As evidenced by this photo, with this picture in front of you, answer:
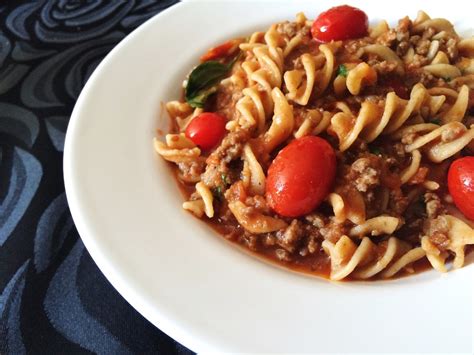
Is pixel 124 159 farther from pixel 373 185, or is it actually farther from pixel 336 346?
pixel 336 346

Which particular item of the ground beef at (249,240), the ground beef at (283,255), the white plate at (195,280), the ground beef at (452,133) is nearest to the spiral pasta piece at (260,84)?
the white plate at (195,280)

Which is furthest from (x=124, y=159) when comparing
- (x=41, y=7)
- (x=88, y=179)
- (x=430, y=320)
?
(x=41, y=7)

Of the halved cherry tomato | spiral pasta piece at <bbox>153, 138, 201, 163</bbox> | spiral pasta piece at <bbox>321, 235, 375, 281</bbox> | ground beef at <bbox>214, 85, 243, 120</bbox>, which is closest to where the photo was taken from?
spiral pasta piece at <bbox>321, 235, 375, 281</bbox>

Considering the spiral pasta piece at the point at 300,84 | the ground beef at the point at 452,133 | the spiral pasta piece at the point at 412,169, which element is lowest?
the spiral pasta piece at the point at 412,169

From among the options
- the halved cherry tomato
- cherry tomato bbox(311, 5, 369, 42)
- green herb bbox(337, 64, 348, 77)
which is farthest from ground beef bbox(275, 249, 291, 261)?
the halved cherry tomato

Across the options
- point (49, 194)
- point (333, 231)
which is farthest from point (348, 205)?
point (49, 194)

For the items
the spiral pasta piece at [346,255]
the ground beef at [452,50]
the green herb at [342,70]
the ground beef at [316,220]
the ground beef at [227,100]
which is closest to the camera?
the spiral pasta piece at [346,255]

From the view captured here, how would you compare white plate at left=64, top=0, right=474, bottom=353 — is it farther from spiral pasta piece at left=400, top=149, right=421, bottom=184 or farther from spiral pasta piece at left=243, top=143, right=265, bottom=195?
spiral pasta piece at left=400, top=149, right=421, bottom=184

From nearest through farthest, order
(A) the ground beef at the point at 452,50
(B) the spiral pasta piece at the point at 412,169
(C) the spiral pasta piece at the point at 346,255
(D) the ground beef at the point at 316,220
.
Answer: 1. (C) the spiral pasta piece at the point at 346,255
2. (D) the ground beef at the point at 316,220
3. (B) the spiral pasta piece at the point at 412,169
4. (A) the ground beef at the point at 452,50

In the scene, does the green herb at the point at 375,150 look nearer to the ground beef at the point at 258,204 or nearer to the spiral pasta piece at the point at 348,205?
the spiral pasta piece at the point at 348,205
